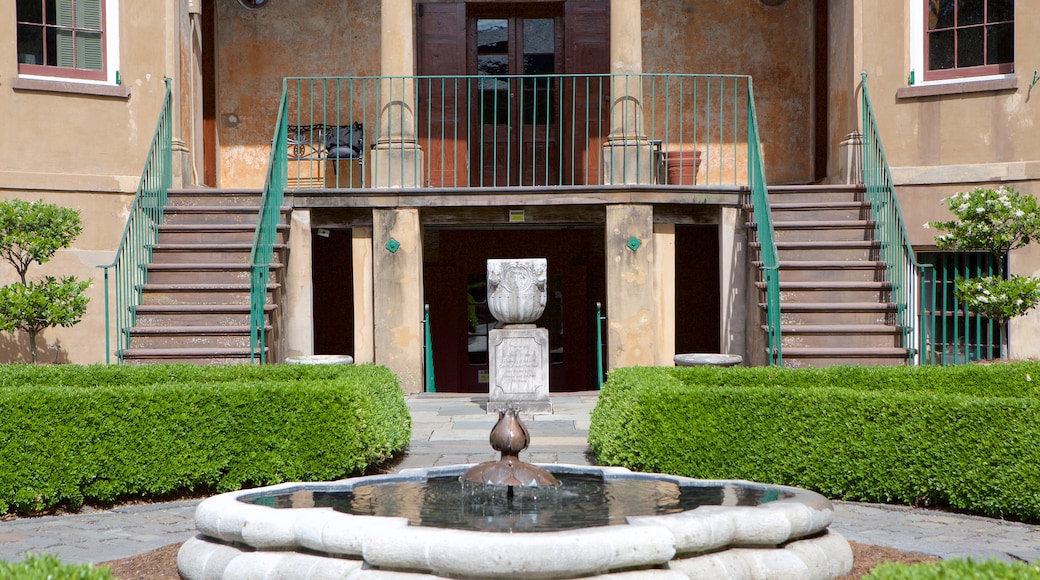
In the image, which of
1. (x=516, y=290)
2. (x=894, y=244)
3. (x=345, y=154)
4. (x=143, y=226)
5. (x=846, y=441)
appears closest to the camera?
(x=846, y=441)

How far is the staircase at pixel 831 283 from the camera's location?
34.5ft

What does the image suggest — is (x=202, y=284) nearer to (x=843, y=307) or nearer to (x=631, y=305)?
(x=631, y=305)

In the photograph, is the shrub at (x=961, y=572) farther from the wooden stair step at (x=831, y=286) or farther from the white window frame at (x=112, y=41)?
the white window frame at (x=112, y=41)

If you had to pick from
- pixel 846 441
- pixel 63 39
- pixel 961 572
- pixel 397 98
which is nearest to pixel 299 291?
pixel 397 98

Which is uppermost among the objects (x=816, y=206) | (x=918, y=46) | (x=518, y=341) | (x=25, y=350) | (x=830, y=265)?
(x=918, y=46)

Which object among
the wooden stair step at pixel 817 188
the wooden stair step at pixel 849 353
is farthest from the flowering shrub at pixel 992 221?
the wooden stair step at pixel 817 188

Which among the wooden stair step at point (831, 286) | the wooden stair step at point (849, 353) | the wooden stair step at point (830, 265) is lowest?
the wooden stair step at point (849, 353)

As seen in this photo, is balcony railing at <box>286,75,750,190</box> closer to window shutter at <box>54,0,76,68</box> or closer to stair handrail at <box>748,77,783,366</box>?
stair handrail at <box>748,77,783,366</box>

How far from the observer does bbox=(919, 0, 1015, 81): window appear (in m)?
12.1

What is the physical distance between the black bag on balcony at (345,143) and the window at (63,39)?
2834mm

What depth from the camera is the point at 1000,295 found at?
1029cm

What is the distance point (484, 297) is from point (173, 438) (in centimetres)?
945

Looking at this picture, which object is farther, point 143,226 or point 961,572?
point 143,226

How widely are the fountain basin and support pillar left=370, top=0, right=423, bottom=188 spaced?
7.46m
